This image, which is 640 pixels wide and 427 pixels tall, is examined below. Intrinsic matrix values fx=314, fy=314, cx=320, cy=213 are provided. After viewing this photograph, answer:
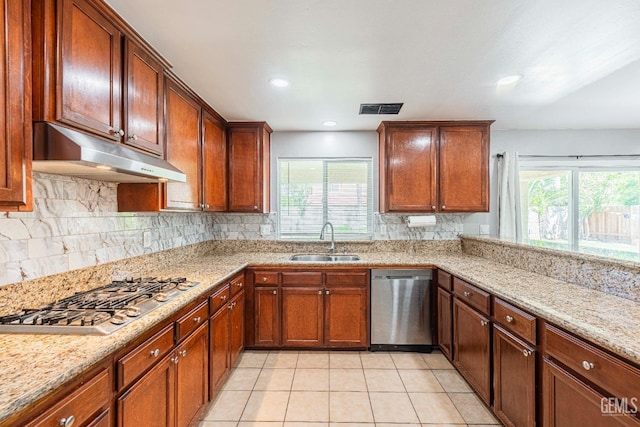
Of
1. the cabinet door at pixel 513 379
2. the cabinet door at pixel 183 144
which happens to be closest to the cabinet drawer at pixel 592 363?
the cabinet door at pixel 513 379

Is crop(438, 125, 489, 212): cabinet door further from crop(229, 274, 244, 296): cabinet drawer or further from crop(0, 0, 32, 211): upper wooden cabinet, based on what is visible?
crop(0, 0, 32, 211): upper wooden cabinet

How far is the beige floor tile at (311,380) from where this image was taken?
2430 mm

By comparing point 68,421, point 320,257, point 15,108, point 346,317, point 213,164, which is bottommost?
point 346,317

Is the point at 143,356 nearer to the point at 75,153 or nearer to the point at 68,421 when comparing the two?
the point at 68,421

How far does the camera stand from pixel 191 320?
182 cm

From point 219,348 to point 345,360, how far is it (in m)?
1.18

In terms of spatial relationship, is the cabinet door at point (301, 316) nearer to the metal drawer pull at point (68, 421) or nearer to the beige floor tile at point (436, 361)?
the beige floor tile at point (436, 361)

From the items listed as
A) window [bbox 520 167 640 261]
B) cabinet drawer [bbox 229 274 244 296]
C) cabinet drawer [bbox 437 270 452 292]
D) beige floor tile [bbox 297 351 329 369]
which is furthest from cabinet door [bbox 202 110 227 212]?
window [bbox 520 167 640 261]

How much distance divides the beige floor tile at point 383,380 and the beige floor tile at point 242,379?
92cm

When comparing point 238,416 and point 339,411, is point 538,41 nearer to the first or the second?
point 339,411

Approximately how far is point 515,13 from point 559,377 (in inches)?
68.3

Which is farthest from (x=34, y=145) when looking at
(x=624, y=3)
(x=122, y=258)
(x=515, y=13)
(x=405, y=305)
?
(x=405, y=305)

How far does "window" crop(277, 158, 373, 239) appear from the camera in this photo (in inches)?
147

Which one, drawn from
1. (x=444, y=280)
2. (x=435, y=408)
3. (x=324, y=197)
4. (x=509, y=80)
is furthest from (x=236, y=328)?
(x=509, y=80)
